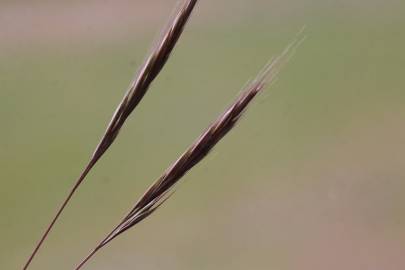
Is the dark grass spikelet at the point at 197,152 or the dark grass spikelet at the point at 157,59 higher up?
the dark grass spikelet at the point at 157,59

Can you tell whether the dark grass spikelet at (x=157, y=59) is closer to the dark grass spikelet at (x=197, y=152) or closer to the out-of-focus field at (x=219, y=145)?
the dark grass spikelet at (x=197, y=152)

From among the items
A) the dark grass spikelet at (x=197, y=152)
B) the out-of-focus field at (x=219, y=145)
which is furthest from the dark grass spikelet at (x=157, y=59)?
the out-of-focus field at (x=219, y=145)

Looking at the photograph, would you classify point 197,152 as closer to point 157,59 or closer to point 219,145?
point 157,59

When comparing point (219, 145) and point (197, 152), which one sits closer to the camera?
point (197, 152)

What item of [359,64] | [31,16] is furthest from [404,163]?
[31,16]

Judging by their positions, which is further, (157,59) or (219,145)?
(219,145)

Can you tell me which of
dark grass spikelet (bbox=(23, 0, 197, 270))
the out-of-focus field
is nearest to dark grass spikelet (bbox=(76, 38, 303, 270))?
dark grass spikelet (bbox=(23, 0, 197, 270))

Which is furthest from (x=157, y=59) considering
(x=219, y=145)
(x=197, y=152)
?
(x=219, y=145)

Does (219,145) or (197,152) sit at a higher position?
(197,152)

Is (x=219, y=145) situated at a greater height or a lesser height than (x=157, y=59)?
lesser

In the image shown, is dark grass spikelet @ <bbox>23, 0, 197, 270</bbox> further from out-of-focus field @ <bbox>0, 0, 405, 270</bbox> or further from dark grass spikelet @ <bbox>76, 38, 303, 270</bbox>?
out-of-focus field @ <bbox>0, 0, 405, 270</bbox>
